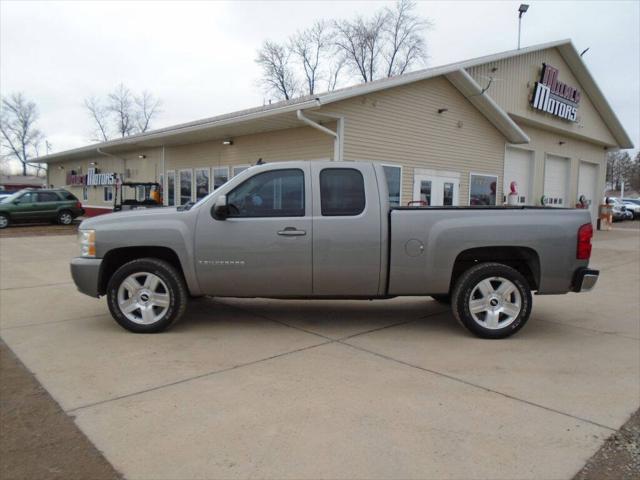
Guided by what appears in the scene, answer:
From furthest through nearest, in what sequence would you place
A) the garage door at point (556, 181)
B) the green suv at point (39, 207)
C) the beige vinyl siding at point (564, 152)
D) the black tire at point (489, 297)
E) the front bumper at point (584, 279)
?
the garage door at point (556, 181)
the beige vinyl siding at point (564, 152)
the green suv at point (39, 207)
the black tire at point (489, 297)
the front bumper at point (584, 279)

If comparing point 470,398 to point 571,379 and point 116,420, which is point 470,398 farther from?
point 116,420

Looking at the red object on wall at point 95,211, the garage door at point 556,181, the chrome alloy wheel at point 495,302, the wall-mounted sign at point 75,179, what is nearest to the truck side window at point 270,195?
the chrome alloy wheel at point 495,302

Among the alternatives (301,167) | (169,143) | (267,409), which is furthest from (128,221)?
(169,143)

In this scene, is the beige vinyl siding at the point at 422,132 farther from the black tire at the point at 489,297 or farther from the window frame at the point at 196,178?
the black tire at the point at 489,297

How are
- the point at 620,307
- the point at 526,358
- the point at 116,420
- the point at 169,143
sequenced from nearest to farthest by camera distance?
the point at 116,420, the point at 526,358, the point at 620,307, the point at 169,143

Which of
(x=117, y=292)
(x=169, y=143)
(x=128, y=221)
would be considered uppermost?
(x=169, y=143)

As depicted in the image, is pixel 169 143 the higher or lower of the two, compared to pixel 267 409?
higher

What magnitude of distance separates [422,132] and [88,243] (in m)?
11.3

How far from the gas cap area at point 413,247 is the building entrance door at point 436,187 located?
9463mm

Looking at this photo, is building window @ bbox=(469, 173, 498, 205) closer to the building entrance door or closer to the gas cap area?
the building entrance door

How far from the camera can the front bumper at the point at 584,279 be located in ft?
16.6

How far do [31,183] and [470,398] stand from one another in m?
81.7

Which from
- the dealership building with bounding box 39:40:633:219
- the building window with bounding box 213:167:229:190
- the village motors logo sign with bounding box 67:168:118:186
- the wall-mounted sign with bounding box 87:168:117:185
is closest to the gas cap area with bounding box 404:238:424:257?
the dealership building with bounding box 39:40:633:219

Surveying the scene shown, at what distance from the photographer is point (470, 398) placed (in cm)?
369
